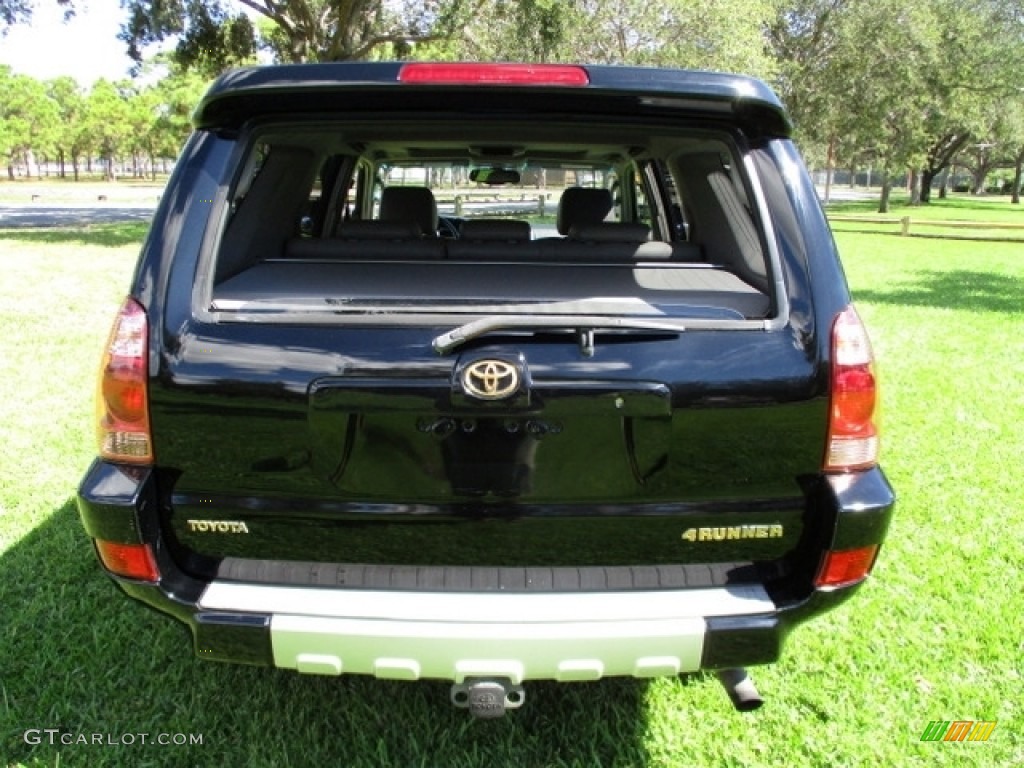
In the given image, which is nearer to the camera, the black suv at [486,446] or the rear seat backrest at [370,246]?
the black suv at [486,446]

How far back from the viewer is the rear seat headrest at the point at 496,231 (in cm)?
333

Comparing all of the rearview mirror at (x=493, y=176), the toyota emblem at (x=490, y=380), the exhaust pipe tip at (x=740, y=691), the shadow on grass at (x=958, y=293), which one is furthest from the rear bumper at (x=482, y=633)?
the shadow on grass at (x=958, y=293)

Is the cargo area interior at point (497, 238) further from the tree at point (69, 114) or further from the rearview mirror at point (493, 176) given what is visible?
the tree at point (69, 114)

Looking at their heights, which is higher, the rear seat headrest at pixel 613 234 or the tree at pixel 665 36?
the tree at pixel 665 36

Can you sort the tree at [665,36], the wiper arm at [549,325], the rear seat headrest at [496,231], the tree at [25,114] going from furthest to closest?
the tree at [25,114] → the tree at [665,36] → the rear seat headrest at [496,231] → the wiper arm at [549,325]

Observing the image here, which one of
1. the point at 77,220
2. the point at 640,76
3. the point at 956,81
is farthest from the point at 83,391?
the point at 956,81

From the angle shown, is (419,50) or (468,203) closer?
(468,203)

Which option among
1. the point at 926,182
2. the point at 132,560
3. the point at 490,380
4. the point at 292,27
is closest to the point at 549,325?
the point at 490,380

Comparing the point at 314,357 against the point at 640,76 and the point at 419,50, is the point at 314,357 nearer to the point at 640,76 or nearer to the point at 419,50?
the point at 640,76

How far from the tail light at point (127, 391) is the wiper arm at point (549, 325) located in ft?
2.38

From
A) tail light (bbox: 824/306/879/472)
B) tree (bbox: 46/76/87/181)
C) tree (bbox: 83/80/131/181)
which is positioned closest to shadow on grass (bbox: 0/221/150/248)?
tail light (bbox: 824/306/879/472)

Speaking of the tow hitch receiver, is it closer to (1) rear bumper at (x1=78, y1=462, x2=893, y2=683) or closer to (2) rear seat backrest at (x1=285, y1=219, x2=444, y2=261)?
(1) rear bumper at (x1=78, y1=462, x2=893, y2=683)

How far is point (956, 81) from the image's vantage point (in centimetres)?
3381

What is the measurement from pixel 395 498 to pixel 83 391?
4.90 meters
